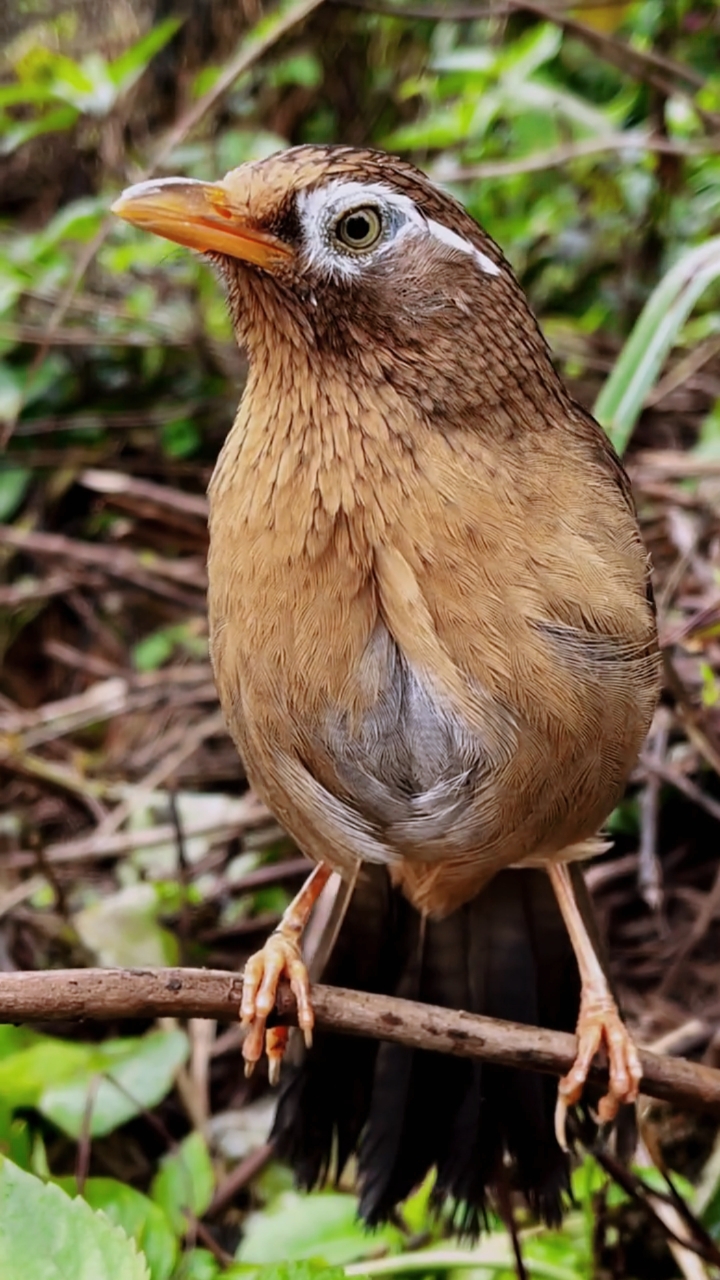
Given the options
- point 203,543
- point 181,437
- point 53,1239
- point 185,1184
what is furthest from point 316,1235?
point 181,437

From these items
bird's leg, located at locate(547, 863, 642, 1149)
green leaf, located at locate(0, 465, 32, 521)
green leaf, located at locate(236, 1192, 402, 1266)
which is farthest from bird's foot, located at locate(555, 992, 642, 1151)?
green leaf, located at locate(0, 465, 32, 521)

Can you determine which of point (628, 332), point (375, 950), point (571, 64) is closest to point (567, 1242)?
point (375, 950)

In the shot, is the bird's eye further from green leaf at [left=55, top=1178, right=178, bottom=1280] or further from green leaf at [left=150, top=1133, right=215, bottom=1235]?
green leaf at [left=150, top=1133, right=215, bottom=1235]

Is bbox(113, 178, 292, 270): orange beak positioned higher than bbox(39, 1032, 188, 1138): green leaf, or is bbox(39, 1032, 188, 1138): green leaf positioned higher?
bbox(113, 178, 292, 270): orange beak

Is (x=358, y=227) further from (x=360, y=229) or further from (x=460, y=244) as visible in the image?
(x=460, y=244)

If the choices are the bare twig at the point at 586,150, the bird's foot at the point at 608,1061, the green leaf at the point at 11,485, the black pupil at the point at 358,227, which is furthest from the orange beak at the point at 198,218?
the green leaf at the point at 11,485

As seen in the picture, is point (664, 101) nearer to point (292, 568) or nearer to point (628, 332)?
point (628, 332)
